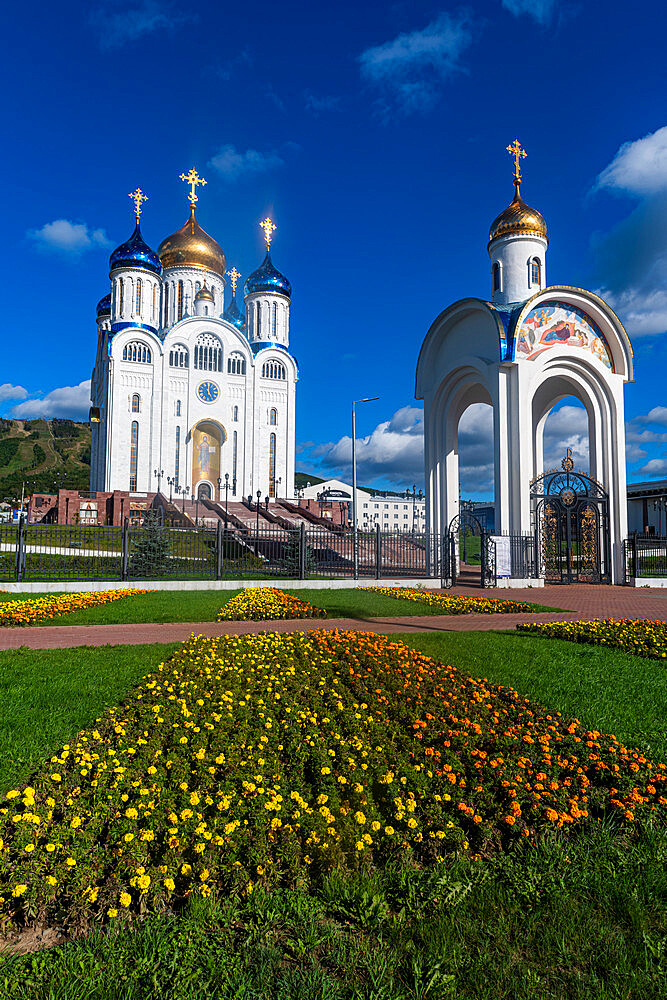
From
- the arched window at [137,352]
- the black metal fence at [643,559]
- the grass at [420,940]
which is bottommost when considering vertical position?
the grass at [420,940]

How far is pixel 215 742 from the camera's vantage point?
3693mm

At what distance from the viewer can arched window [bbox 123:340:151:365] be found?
144 feet

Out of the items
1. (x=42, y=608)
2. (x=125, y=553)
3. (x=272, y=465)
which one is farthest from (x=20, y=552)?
(x=272, y=465)

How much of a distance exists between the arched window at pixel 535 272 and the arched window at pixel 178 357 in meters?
30.5

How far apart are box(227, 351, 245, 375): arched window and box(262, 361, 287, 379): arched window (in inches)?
70.3

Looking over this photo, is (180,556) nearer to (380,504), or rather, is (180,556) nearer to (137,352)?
(137,352)

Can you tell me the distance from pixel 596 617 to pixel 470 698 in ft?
23.2

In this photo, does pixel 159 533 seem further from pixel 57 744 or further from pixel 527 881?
pixel 527 881

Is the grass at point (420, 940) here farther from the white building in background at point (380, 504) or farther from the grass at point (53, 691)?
the white building in background at point (380, 504)

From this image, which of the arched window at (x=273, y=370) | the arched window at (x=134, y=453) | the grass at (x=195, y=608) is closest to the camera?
the grass at (x=195, y=608)

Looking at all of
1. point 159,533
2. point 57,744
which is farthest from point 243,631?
point 159,533

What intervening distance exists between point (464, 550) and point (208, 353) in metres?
33.1

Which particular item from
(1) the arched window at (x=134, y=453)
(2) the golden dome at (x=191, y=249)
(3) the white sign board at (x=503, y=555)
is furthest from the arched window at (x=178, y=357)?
(3) the white sign board at (x=503, y=555)

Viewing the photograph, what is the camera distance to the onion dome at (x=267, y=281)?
165 ft
